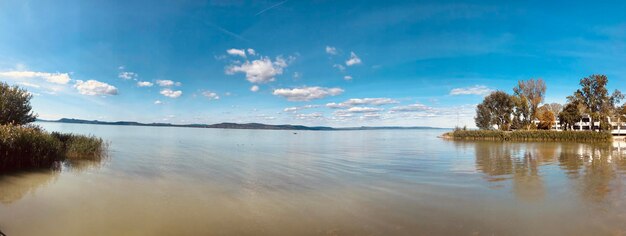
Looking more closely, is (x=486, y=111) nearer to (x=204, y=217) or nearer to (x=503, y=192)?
(x=503, y=192)

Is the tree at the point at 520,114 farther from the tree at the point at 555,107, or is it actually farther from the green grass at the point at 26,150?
the green grass at the point at 26,150

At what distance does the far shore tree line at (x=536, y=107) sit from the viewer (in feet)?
222

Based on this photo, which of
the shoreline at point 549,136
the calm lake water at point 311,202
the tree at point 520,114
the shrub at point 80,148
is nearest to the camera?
the calm lake water at point 311,202

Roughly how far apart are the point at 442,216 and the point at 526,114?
79.7 metres

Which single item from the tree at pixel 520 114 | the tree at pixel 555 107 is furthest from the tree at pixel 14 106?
the tree at pixel 555 107

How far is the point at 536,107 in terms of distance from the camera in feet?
246

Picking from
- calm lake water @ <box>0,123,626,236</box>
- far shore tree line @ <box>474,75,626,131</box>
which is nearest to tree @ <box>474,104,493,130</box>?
far shore tree line @ <box>474,75,626,131</box>

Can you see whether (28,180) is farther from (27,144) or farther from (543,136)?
(543,136)

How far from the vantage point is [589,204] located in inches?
437

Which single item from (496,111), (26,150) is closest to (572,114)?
(496,111)

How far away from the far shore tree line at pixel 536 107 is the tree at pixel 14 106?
8489 cm

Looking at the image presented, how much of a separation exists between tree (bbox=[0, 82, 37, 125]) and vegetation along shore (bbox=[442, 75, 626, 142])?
7116 cm

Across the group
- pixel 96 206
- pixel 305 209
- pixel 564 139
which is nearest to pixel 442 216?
pixel 305 209

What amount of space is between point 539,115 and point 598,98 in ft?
54.5
